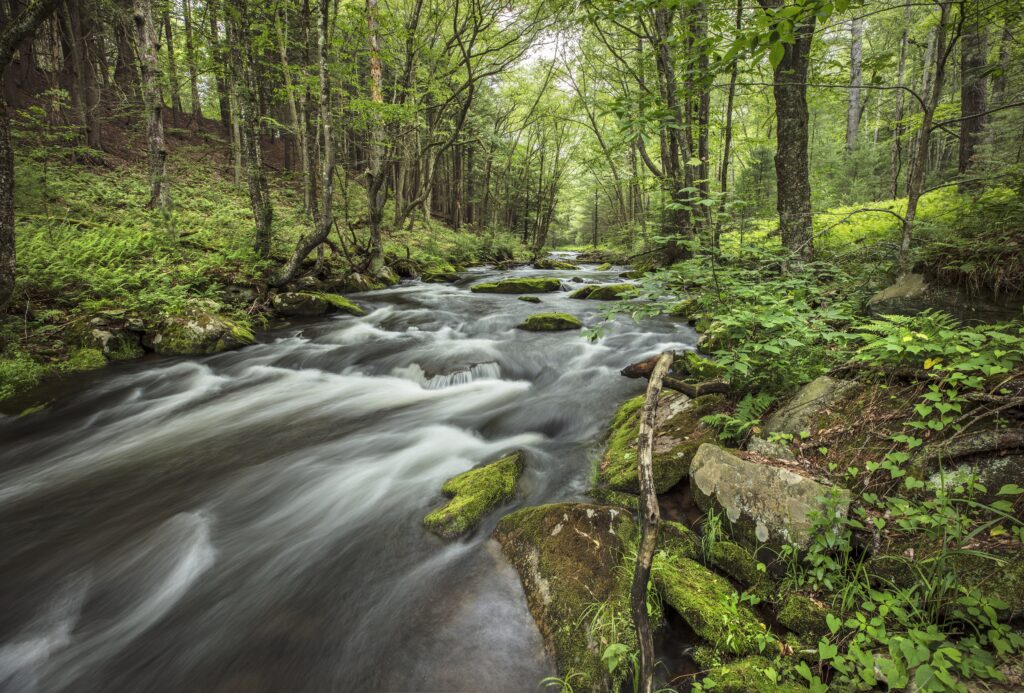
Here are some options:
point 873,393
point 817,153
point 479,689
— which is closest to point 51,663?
point 479,689

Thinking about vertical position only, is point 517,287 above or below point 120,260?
below

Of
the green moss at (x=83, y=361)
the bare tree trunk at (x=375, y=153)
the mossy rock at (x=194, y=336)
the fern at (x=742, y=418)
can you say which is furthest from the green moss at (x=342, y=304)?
the fern at (x=742, y=418)

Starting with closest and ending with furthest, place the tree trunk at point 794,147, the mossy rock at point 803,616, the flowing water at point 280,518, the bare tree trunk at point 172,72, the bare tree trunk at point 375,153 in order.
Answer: the mossy rock at point 803,616, the flowing water at point 280,518, the tree trunk at point 794,147, the bare tree trunk at point 375,153, the bare tree trunk at point 172,72

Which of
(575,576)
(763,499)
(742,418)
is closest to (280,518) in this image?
(575,576)

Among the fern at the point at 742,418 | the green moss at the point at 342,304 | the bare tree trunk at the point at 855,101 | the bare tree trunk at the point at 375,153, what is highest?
the bare tree trunk at the point at 855,101

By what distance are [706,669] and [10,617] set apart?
4297mm

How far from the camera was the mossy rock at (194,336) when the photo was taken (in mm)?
7785

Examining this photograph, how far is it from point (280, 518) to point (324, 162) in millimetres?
9425

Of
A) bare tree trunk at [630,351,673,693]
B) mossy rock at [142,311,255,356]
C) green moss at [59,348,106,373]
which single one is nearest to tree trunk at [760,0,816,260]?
bare tree trunk at [630,351,673,693]

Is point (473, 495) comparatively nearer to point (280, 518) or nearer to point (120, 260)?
point (280, 518)

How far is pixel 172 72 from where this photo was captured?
14.3m

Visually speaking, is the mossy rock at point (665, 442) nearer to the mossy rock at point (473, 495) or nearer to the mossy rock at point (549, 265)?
the mossy rock at point (473, 495)

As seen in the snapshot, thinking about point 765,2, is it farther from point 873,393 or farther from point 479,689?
point 479,689

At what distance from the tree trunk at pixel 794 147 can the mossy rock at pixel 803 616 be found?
4.61 meters
